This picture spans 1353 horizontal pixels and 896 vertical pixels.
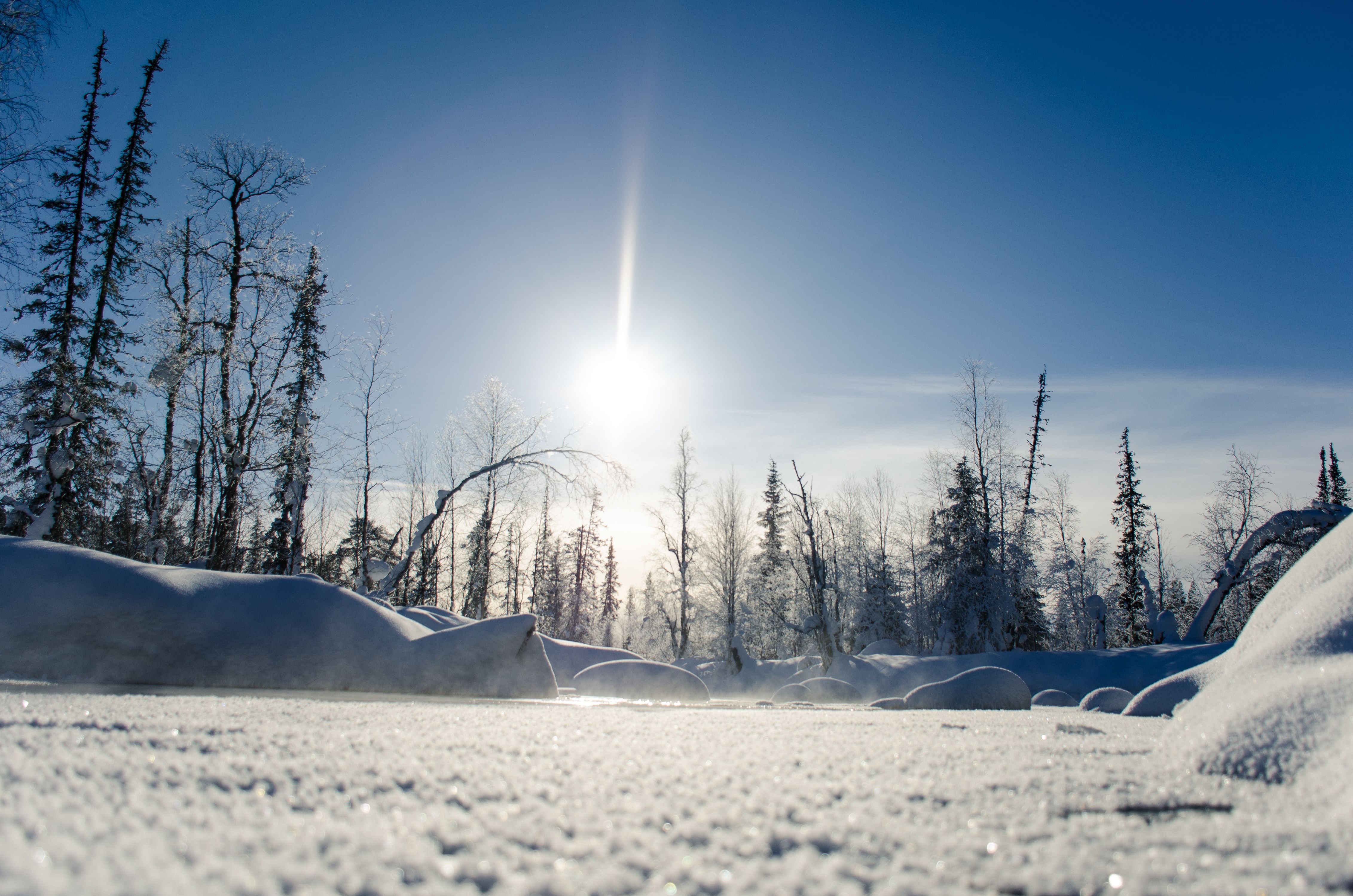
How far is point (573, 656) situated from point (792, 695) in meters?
3.81

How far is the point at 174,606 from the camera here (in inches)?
181

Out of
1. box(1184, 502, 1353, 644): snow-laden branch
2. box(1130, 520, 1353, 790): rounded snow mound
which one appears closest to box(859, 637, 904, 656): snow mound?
box(1184, 502, 1353, 644): snow-laden branch

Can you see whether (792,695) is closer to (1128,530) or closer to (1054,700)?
A: (1054,700)

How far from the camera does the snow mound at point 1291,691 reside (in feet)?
3.48

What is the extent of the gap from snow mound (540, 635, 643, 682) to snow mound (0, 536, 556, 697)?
14.0 feet

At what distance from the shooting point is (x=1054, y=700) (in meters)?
8.20

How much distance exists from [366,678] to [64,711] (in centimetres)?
386

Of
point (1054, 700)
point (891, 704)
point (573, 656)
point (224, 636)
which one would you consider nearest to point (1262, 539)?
point (1054, 700)

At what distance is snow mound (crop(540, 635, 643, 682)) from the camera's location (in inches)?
396

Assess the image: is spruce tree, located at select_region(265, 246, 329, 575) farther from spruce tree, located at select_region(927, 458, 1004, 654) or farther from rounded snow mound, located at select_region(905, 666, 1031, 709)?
spruce tree, located at select_region(927, 458, 1004, 654)

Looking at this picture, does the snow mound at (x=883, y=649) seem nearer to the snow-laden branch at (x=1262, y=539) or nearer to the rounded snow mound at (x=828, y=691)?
the snow-laden branch at (x=1262, y=539)

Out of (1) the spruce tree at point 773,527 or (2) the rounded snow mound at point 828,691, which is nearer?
(2) the rounded snow mound at point 828,691

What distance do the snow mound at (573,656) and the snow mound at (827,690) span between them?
2.83 metres

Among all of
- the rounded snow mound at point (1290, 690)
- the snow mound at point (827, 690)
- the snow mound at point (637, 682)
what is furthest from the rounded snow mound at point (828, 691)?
the rounded snow mound at point (1290, 690)
